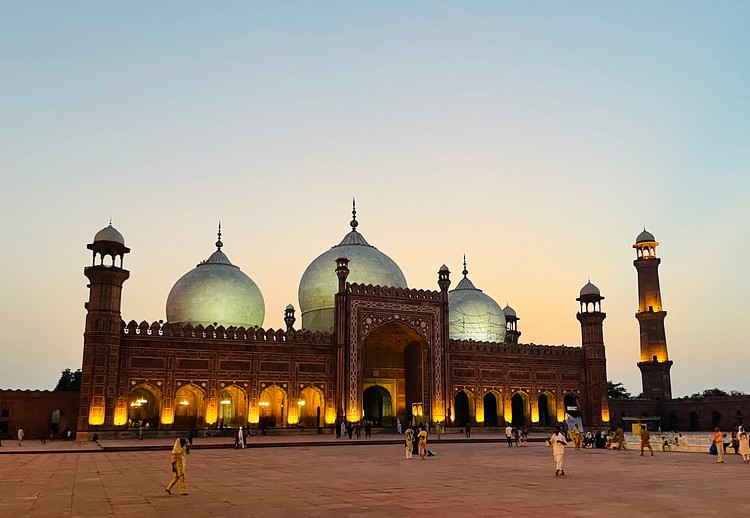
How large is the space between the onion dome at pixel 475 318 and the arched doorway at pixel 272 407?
11.7m

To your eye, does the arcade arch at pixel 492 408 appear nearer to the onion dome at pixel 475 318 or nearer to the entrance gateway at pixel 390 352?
the entrance gateway at pixel 390 352

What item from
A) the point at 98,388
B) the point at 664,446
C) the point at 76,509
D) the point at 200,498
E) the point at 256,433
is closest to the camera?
the point at 76,509

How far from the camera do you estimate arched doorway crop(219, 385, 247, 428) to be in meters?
29.3

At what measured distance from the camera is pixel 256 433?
28.8 m

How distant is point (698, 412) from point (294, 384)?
24055mm

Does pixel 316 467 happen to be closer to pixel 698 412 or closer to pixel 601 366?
pixel 601 366

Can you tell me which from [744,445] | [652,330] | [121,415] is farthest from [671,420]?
[121,415]

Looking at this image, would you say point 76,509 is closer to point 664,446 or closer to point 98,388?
point 664,446

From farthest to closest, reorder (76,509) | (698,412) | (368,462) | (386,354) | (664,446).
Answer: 1. (698,412)
2. (386,354)
3. (664,446)
4. (368,462)
5. (76,509)

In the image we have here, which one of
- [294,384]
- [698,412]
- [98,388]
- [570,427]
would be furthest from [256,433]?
[698,412]

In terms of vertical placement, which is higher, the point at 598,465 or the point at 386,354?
the point at 386,354

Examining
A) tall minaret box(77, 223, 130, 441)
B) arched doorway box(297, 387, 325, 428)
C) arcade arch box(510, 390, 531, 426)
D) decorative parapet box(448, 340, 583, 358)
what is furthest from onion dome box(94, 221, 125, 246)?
arcade arch box(510, 390, 531, 426)

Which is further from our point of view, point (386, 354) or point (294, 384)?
point (386, 354)

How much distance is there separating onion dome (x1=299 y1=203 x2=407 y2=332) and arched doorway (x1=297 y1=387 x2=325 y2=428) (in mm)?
3720
